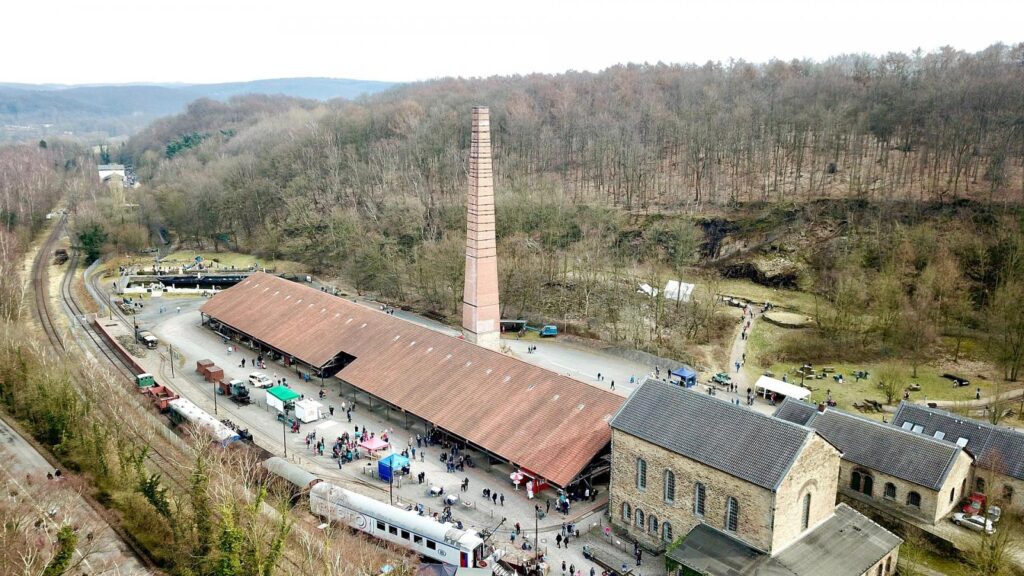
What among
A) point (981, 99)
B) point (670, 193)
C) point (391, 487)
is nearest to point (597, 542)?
point (391, 487)

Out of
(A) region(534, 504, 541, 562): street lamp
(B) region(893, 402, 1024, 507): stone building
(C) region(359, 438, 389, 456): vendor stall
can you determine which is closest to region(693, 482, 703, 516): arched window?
(A) region(534, 504, 541, 562): street lamp

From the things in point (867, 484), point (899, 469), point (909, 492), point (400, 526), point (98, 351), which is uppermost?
point (899, 469)

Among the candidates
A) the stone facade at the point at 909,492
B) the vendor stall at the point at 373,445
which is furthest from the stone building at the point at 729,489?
the vendor stall at the point at 373,445

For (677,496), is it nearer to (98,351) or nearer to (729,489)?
(729,489)

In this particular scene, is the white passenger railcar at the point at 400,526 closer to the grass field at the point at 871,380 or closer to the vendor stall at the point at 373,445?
the vendor stall at the point at 373,445

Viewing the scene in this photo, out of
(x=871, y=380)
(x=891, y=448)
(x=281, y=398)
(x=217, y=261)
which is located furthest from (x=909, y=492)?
(x=217, y=261)
